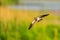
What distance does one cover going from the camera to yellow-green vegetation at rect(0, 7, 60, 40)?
195cm

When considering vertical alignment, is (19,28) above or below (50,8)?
below

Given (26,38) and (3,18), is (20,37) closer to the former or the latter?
(26,38)

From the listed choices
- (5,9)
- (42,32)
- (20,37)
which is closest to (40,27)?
(42,32)

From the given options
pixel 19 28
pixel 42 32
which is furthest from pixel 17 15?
pixel 42 32

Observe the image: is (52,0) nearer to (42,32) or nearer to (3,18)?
(42,32)

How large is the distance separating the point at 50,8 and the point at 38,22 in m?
0.13

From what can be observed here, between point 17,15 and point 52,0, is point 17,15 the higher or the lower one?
the lower one

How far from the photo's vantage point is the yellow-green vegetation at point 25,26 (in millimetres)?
1950

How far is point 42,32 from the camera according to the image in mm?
1962

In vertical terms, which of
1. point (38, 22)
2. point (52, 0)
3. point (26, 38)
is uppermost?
point (52, 0)

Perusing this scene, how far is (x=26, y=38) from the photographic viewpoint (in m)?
1.99

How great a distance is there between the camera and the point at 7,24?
1984 mm

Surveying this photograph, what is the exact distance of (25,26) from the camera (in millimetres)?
1963

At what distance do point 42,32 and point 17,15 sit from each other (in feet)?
0.72
